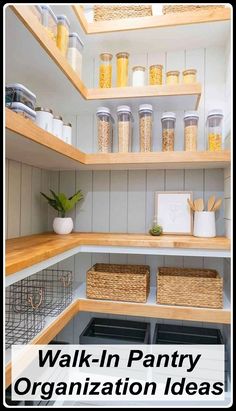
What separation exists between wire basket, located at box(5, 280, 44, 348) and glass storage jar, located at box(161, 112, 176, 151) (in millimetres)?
1010

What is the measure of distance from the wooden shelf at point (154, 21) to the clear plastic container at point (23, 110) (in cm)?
74

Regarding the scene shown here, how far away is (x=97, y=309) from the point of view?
1431 mm

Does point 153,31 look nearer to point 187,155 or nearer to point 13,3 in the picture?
point 187,155

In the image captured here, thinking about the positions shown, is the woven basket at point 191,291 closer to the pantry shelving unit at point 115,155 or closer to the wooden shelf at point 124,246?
the pantry shelving unit at point 115,155

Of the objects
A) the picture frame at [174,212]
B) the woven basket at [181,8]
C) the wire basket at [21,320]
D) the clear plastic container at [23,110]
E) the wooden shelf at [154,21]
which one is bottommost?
the wire basket at [21,320]

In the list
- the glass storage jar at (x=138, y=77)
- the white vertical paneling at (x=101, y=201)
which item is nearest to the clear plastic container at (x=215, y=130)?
the glass storage jar at (x=138, y=77)

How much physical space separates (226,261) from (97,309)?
0.78m

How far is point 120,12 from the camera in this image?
5.24ft

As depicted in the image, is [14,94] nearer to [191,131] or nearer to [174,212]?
[191,131]

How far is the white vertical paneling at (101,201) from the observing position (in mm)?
1824

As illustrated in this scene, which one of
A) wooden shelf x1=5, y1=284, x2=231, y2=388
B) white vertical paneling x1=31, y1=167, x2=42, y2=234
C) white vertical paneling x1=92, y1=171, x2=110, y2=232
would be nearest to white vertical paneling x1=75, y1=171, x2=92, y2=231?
white vertical paneling x1=92, y1=171, x2=110, y2=232

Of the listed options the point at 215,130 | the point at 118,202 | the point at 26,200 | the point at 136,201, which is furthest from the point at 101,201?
the point at 215,130

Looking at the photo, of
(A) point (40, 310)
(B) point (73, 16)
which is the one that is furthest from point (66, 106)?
(A) point (40, 310)

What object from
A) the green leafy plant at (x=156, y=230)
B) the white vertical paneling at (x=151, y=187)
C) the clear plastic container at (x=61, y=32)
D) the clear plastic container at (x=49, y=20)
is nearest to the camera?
the clear plastic container at (x=49, y=20)
